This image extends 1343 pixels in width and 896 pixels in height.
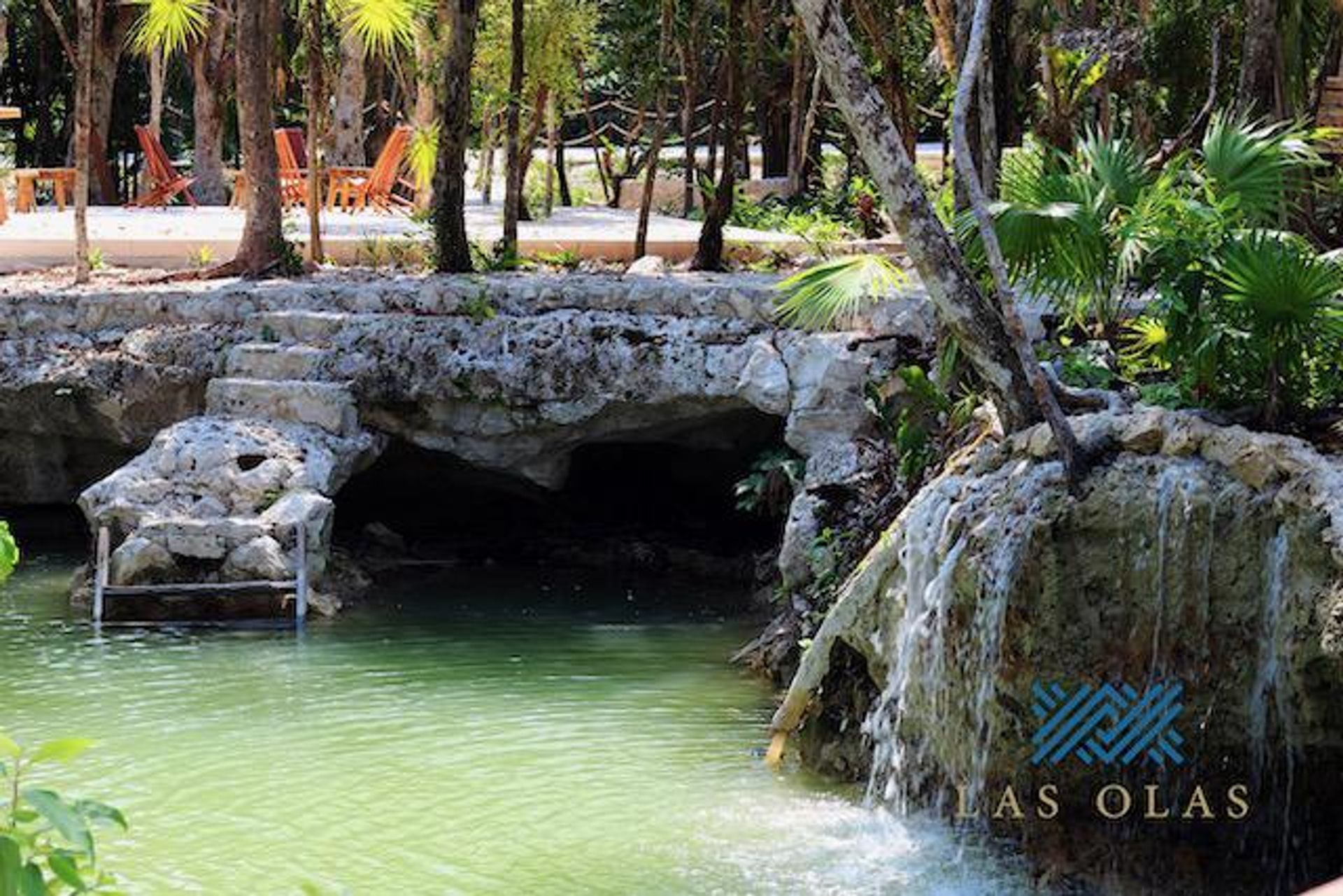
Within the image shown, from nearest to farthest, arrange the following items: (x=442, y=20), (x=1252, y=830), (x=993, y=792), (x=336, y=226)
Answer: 1. (x=1252, y=830)
2. (x=993, y=792)
3. (x=336, y=226)
4. (x=442, y=20)

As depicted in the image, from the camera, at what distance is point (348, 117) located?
28812mm

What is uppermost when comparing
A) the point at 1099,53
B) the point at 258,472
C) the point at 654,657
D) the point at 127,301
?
the point at 1099,53

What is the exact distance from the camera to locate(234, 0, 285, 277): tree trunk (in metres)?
17.3

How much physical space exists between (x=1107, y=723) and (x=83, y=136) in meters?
11.5

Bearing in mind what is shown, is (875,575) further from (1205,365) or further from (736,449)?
(736,449)

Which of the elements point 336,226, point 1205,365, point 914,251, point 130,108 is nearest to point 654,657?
point 914,251

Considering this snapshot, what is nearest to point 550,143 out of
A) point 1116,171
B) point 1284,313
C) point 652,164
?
point 652,164

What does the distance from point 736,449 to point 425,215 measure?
510cm

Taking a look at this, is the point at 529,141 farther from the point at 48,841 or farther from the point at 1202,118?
the point at 48,841

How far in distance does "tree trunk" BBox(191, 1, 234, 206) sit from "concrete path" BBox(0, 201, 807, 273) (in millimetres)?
4279

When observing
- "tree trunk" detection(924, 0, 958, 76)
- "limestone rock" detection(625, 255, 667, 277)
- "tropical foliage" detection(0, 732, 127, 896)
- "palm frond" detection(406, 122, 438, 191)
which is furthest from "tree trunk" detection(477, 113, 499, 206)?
"tropical foliage" detection(0, 732, 127, 896)

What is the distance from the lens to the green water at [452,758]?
30.0 feet

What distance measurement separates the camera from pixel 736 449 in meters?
16.5

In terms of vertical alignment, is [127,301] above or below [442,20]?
below
